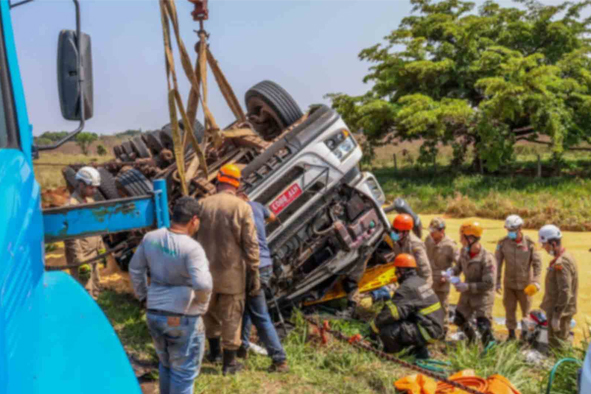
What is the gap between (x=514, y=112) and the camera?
1716cm

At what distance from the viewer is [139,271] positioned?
3.85m

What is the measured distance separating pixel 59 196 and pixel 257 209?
26.5 ft

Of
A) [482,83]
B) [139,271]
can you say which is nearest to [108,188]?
[139,271]

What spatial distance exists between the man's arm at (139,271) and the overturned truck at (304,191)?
6.33ft

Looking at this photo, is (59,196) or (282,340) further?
(59,196)

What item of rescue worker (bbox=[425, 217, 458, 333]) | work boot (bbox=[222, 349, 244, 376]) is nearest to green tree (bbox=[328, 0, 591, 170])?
rescue worker (bbox=[425, 217, 458, 333])

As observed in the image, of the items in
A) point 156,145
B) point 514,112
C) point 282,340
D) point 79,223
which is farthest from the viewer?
point 514,112

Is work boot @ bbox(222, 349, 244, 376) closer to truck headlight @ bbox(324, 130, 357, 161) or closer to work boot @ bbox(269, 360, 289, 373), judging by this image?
work boot @ bbox(269, 360, 289, 373)

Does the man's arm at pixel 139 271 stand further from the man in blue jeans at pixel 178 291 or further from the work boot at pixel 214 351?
the work boot at pixel 214 351

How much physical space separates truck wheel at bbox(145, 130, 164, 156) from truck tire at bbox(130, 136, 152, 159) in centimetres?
8

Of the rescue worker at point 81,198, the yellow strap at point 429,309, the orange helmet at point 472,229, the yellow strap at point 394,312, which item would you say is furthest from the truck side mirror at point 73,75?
the orange helmet at point 472,229

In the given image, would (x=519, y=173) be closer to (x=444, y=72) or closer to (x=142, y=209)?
(x=444, y=72)

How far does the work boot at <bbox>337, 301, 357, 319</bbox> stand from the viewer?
21.1 feet

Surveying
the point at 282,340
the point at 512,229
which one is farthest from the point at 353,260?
the point at 512,229
